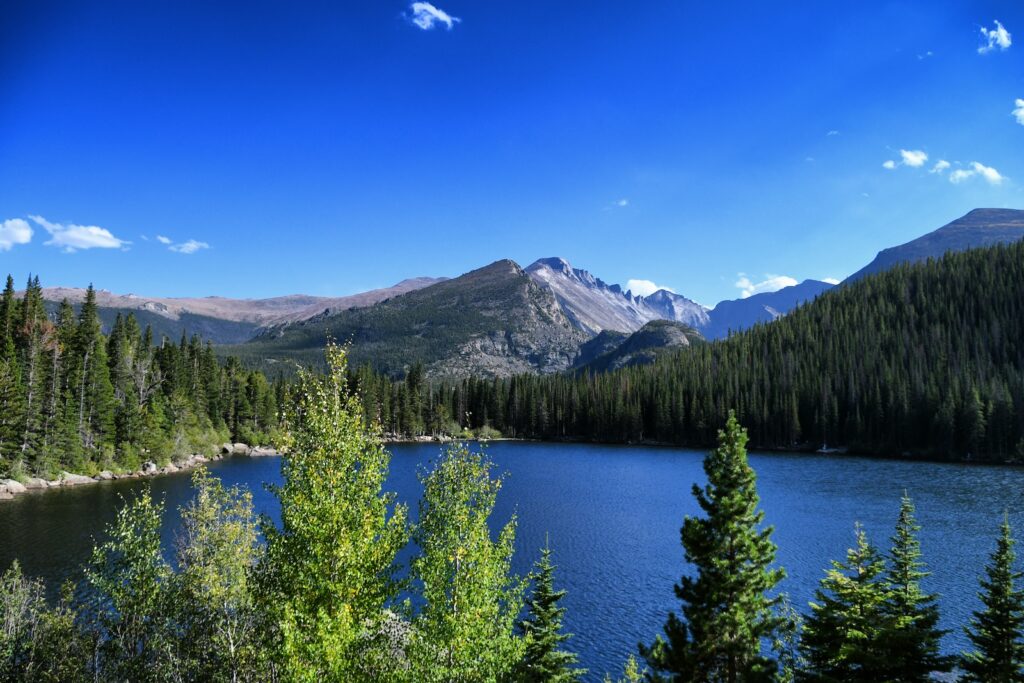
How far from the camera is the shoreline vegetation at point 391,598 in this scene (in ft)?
62.5

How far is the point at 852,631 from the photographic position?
19141 millimetres

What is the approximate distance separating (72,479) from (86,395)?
1459 cm

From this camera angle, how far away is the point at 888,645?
63.0 feet

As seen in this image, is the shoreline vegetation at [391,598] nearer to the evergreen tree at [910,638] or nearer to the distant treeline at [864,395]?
the evergreen tree at [910,638]

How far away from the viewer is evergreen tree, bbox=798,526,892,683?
1919 cm

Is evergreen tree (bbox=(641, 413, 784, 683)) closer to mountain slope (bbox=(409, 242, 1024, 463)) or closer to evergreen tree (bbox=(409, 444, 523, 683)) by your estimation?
evergreen tree (bbox=(409, 444, 523, 683))

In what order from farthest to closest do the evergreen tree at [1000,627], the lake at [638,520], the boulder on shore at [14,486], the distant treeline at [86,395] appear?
the distant treeline at [86,395] → the boulder on shore at [14,486] → the lake at [638,520] → the evergreen tree at [1000,627]

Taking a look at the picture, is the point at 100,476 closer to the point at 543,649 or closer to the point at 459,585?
the point at 543,649

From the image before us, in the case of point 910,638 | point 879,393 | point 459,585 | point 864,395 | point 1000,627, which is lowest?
point 1000,627

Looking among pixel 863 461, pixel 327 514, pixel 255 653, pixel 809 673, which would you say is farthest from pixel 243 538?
pixel 863 461

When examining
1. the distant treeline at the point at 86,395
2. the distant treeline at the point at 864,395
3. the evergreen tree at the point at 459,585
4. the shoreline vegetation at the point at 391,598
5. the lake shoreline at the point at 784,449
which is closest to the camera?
the shoreline vegetation at the point at 391,598

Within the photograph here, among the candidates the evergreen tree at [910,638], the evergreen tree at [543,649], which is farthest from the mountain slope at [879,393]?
the evergreen tree at [543,649]

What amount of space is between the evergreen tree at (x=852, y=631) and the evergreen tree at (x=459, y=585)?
34.7 ft

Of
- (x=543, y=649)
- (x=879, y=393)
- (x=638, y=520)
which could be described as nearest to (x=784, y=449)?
(x=879, y=393)
